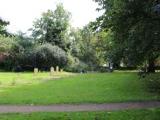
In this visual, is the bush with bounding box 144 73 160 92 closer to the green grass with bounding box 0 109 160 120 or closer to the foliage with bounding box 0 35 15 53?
the green grass with bounding box 0 109 160 120

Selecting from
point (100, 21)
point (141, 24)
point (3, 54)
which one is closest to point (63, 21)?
point (3, 54)

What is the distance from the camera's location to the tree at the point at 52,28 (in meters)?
82.6

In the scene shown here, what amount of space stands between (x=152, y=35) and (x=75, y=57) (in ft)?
217

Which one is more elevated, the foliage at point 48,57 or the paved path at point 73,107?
the foliage at point 48,57

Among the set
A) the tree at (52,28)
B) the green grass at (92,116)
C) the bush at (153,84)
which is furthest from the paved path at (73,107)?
the tree at (52,28)

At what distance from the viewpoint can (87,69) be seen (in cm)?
7731

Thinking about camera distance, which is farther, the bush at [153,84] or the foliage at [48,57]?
the foliage at [48,57]

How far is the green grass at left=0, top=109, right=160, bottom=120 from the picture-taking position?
1467 centimetres

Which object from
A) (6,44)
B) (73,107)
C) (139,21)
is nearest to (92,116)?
(73,107)

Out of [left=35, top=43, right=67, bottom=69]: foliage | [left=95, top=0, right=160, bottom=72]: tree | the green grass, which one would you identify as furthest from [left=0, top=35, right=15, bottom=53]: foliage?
the green grass

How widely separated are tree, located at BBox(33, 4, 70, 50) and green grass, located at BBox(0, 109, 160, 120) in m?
65.7

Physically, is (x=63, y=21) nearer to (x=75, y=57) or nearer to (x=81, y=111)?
(x=75, y=57)

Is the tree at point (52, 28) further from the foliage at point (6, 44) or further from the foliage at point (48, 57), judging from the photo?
→ the foliage at point (6, 44)

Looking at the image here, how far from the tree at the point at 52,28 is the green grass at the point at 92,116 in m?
65.7
